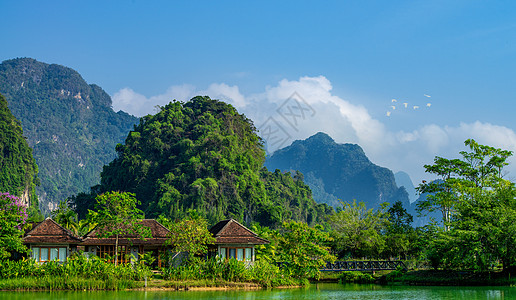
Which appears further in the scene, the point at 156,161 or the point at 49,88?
the point at 49,88

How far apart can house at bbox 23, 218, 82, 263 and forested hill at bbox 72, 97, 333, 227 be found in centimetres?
2728

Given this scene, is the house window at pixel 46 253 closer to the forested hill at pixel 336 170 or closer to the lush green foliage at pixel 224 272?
the lush green foliage at pixel 224 272

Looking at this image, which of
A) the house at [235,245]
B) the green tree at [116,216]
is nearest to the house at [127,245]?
the green tree at [116,216]

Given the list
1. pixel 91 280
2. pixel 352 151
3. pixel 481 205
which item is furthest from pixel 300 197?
pixel 352 151

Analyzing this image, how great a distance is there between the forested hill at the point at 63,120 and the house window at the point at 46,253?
373ft

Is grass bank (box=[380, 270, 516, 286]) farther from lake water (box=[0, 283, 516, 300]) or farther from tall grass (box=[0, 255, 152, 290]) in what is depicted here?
tall grass (box=[0, 255, 152, 290])

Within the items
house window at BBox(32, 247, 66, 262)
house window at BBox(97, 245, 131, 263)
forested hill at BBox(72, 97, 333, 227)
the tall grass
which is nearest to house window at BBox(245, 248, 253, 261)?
the tall grass

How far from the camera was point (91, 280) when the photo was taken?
23.6 metres

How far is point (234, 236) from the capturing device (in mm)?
28141

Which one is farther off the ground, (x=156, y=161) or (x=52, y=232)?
(x=156, y=161)

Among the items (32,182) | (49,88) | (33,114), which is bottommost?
(32,182)

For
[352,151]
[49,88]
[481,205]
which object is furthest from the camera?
[352,151]

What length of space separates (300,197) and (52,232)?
5937 cm

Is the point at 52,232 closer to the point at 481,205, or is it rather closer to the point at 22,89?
the point at 481,205
